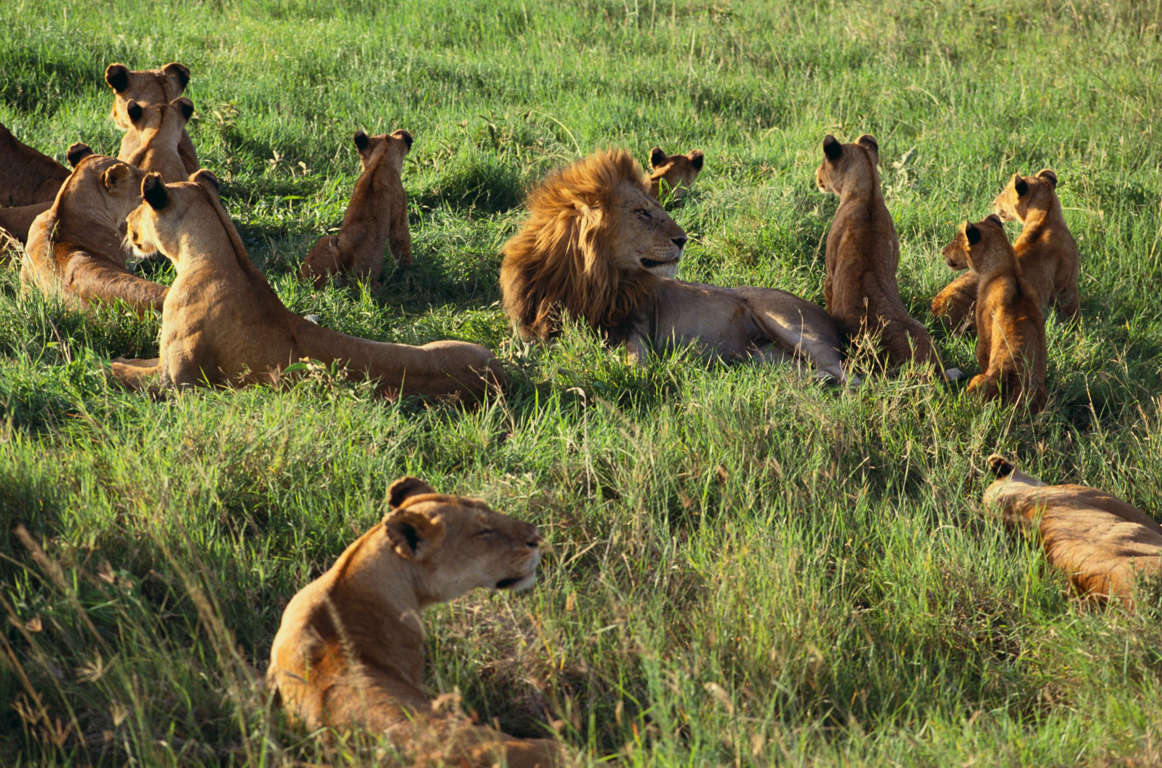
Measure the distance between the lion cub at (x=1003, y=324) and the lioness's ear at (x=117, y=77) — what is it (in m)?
4.59

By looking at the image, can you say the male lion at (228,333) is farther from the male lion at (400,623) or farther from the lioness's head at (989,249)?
the lioness's head at (989,249)

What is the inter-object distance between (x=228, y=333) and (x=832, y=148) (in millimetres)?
2940

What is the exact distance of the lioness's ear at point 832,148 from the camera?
5598 millimetres

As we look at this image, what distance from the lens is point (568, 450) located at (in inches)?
165

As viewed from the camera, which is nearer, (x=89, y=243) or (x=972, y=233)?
(x=972, y=233)

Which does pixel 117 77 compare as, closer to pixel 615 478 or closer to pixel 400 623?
pixel 615 478

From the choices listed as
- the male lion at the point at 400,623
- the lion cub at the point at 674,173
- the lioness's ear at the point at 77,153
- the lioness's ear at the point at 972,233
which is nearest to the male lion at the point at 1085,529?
the lioness's ear at the point at 972,233

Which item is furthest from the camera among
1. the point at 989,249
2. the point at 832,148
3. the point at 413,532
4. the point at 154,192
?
the point at 832,148

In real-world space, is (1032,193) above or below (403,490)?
above

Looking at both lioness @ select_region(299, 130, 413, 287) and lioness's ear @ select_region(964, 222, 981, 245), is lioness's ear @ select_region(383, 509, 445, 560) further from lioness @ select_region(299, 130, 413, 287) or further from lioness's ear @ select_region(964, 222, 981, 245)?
lioness @ select_region(299, 130, 413, 287)

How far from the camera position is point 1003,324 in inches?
193

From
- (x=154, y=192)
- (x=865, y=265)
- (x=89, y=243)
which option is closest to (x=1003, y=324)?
(x=865, y=265)

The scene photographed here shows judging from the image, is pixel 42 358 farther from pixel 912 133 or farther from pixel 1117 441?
pixel 912 133

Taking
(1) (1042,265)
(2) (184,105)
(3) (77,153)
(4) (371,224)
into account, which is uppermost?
(2) (184,105)
